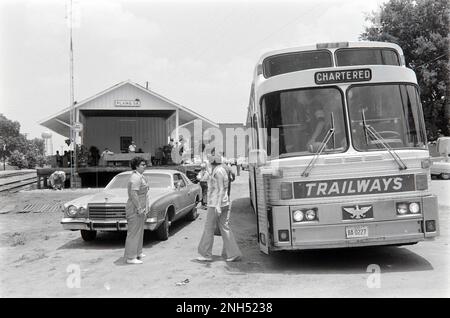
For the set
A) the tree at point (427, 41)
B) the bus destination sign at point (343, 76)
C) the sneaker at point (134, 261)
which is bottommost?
the sneaker at point (134, 261)

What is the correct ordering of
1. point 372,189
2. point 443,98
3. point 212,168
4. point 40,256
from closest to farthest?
point 372,189 < point 212,168 < point 40,256 < point 443,98

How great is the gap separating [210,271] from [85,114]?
2072cm

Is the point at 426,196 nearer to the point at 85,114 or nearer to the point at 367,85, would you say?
the point at 367,85

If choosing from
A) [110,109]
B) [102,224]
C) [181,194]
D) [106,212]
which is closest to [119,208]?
[106,212]

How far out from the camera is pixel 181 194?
1031 centimetres

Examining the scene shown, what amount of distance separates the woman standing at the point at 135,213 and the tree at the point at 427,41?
90.0ft

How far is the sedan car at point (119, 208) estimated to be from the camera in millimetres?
8477

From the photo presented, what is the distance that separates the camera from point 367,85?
634 cm

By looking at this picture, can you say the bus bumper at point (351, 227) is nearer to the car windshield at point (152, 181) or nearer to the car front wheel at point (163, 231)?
the car front wheel at point (163, 231)

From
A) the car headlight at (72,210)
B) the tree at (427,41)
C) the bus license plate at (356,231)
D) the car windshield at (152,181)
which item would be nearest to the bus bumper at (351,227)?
the bus license plate at (356,231)

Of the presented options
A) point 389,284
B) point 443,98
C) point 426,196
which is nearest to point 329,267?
point 389,284

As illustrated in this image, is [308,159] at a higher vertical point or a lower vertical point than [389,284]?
higher

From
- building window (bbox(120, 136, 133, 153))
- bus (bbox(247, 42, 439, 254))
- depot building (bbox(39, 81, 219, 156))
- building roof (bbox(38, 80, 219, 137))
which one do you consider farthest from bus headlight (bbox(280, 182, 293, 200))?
building window (bbox(120, 136, 133, 153))

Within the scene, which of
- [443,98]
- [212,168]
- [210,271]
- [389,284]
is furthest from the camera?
[443,98]
